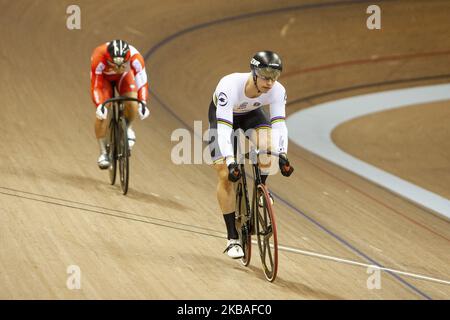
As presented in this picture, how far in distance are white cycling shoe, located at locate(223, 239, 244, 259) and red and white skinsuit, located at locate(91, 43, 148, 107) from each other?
138cm

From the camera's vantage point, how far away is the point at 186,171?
20.9 ft

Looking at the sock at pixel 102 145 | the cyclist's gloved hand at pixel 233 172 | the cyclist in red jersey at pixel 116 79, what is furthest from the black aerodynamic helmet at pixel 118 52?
the cyclist's gloved hand at pixel 233 172

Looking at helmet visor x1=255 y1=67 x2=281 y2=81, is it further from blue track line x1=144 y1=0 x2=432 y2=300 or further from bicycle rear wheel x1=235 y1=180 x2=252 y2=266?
blue track line x1=144 y1=0 x2=432 y2=300

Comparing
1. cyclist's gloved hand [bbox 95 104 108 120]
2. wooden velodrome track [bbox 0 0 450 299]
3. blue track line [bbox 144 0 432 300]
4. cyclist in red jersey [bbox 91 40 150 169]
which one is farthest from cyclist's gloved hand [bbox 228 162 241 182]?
cyclist's gloved hand [bbox 95 104 108 120]

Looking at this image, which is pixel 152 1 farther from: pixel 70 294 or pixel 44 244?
pixel 70 294

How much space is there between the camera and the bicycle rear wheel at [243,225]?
4.52m

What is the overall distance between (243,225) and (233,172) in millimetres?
489

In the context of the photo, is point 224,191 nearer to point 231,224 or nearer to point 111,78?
point 231,224

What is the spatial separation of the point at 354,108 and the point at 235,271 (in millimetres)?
4713

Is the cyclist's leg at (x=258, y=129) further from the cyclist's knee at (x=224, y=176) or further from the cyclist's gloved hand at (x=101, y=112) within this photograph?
the cyclist's gloved hand at (x=101, y=112)

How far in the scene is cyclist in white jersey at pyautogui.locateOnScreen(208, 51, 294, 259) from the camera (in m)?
4.21

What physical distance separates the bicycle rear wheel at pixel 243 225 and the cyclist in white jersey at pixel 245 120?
0.13ft

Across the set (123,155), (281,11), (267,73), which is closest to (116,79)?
(123,155)
